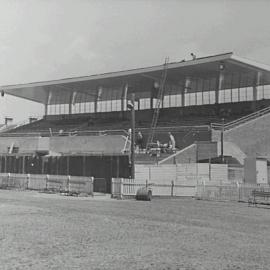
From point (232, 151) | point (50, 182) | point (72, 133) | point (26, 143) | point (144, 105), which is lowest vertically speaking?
point (50, 182)

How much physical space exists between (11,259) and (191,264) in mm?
3591

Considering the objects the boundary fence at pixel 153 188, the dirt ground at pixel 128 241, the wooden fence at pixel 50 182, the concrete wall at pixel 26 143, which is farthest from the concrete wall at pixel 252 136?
the dirt ground at pixel 128 241

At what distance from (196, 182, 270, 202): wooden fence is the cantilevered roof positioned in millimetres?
22830

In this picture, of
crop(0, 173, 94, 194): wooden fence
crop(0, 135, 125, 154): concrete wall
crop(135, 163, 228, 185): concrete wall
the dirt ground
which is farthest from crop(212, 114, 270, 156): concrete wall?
the dirt ground

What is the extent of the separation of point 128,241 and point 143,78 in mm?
54812

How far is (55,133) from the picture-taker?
6562cm

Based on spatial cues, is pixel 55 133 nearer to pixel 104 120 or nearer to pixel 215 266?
pixel 104 120

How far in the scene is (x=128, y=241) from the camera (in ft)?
44.3

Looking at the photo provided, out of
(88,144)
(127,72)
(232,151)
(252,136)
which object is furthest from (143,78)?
(232,151)

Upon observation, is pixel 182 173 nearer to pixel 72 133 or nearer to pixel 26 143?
pixel 72 133

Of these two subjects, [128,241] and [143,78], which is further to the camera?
[143,78]

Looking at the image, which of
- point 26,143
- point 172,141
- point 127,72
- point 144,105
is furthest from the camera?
point 144,105

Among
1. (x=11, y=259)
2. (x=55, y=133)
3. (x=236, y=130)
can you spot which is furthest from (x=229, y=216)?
(x=55, y=133)

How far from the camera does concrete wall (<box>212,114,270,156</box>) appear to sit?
165 feet
